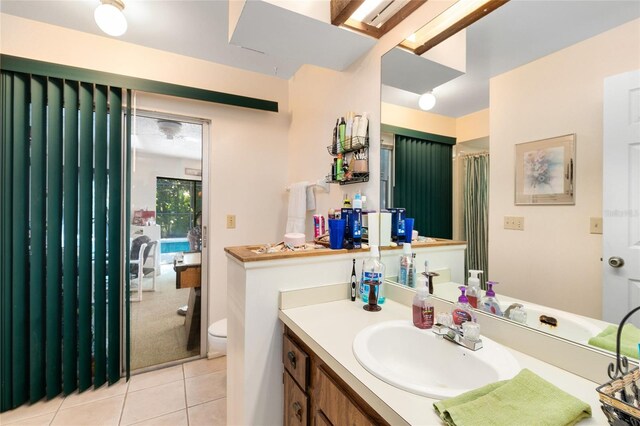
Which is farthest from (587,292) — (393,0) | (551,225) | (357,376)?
(393,0)

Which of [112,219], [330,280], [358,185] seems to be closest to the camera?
[330,280]

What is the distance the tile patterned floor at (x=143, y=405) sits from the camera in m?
1.76

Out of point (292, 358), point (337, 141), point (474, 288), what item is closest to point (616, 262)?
point (474, 288)

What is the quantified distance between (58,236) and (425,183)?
7.86 feet

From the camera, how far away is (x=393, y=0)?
4.59ft

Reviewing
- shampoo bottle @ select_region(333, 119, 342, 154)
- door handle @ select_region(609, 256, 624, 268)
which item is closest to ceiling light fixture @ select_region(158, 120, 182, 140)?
shampoo bottle @ select_region(333, 119, 342, 154)

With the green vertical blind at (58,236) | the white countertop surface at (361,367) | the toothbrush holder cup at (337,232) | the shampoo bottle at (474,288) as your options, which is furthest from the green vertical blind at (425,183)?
the green vertical blind at (58,236)

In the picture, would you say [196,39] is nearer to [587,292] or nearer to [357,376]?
[357,376]

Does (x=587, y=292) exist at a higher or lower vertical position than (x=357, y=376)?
higher

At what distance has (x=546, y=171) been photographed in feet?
2.94


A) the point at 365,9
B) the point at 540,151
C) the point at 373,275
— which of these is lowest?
the point at 373,275

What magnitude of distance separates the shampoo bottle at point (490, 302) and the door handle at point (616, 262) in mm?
342

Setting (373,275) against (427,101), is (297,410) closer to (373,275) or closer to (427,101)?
(373,275)

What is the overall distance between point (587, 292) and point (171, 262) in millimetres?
2642
